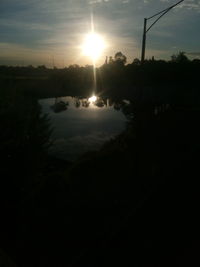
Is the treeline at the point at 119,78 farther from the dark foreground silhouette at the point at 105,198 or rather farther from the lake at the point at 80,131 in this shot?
the dark foreground silhouette at the point at 105,198

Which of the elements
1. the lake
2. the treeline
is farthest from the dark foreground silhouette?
the treeline

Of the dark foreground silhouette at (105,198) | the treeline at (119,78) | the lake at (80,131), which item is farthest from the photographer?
the treeline at (119,78)

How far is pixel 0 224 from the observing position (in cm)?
Result: 1669

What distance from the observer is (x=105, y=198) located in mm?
14227

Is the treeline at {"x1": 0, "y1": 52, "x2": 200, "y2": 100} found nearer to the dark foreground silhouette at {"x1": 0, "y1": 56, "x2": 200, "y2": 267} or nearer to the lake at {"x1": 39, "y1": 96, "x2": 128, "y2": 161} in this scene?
the lake at {"x1": 39, "y1": 96, "x2": 128, "y2": 161}

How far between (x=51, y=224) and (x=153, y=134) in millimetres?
10180

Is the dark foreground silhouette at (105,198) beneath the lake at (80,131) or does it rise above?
above

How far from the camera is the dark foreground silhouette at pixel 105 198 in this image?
28.7 ft

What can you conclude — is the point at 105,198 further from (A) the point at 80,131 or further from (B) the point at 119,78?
(B) the point at 119,78

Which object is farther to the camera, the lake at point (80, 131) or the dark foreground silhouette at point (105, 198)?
the lake at point (80, 131)

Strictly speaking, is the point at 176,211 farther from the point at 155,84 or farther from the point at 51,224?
the point at 155,84

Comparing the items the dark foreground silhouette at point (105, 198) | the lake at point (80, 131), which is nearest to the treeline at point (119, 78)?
the lake at point (80, 131)

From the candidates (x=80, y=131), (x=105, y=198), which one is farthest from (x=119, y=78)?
(x=105, y=198)

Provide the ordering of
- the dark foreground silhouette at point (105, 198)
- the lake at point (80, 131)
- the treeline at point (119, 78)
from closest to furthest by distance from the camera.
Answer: the dark foreground silhouette at point (105, 198) < the lake at point (80, 131) < the treeline at point (119, 78)
